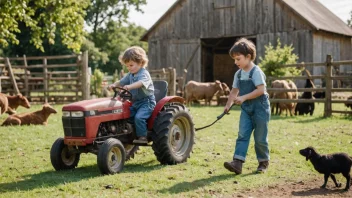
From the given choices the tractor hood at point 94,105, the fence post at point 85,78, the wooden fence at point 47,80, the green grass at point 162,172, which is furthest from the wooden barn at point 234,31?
the tractor hood at point 94,105

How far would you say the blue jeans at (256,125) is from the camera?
19.9ft

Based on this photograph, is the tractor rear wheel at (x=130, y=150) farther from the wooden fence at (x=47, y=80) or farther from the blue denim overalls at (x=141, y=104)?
the wooden fence at (x=47, y=80)

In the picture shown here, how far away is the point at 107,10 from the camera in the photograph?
53.9m

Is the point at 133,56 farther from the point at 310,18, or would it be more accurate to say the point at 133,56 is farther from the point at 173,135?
the point at 310,18

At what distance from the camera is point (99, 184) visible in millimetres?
5441

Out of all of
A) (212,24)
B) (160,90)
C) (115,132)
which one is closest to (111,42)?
(212,24)

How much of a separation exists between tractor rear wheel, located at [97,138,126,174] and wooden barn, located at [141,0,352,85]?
62.8ft

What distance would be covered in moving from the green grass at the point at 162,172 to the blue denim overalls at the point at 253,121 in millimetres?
321

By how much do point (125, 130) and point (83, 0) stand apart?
14.7 meters

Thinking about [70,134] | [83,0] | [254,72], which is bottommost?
[70,134]

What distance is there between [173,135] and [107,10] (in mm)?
48867

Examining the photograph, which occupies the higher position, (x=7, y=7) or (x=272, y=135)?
(x=7, y=7)

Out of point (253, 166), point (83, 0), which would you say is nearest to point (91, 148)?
point (253, 166)

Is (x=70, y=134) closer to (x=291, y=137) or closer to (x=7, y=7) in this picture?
(x=291, y=137)
